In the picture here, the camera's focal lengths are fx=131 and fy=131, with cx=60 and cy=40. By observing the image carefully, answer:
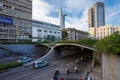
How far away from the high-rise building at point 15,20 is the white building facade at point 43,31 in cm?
687

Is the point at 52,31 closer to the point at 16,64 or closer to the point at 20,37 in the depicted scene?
the point at 20,37

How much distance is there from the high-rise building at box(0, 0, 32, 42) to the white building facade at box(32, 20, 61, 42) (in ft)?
22.5

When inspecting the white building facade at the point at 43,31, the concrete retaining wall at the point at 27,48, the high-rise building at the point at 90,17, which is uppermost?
the high-rise building at the point at 90,17

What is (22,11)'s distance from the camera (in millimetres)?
70125

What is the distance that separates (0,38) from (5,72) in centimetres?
3791

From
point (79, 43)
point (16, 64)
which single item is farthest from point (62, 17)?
point (16, 64)

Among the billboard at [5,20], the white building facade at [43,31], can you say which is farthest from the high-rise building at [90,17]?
the billboard at [5,20]

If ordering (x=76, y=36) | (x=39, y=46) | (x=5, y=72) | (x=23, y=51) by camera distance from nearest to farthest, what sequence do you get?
(x=5, y=72), (x=23, y=51), (x=39, y=46), (x=76, y=36)

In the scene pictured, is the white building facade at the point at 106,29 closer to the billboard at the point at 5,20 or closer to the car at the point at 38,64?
the billboard at the point at 5,20

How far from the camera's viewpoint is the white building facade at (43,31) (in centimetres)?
8231

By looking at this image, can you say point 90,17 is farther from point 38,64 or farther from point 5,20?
point 38,64

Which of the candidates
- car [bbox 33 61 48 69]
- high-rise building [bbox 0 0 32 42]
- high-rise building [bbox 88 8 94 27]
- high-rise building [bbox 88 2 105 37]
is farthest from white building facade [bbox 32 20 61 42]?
high-rise building [bbox 88 8 94 27]

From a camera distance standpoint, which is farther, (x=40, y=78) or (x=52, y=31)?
(x=52, y=31)

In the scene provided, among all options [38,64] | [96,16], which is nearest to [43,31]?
[38,64]
